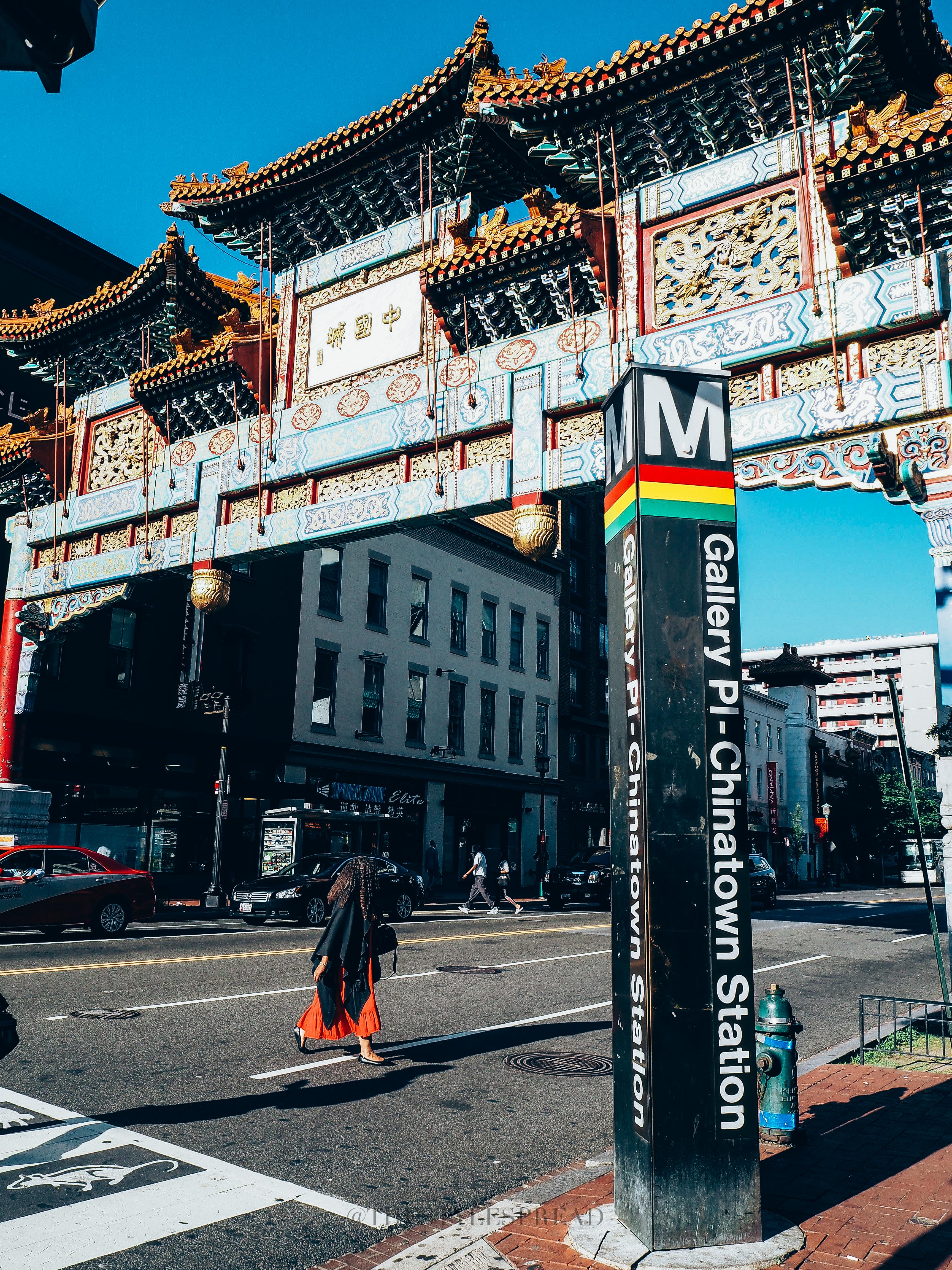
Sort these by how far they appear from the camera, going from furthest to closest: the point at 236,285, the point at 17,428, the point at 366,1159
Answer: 1. the point at 17,428
2. the point at 236,285
3. the point at 366,1159

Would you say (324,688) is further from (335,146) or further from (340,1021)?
Answer: (340,1021)

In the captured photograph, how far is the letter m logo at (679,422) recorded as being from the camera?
475 centimetres

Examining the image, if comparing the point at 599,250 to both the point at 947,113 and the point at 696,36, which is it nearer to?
the point at 696,36

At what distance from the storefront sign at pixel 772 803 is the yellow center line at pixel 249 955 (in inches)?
1673

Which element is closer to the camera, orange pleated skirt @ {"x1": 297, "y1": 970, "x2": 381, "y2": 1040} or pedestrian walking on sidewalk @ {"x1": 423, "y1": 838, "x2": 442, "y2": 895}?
orange pleated skirt @ {"x1": 297, "y1": 970, "x2": 381, "y2": 1040}

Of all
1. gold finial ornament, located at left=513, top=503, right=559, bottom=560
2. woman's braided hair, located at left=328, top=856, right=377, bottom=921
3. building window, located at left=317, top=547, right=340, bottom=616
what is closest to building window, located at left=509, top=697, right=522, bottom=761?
building window, located at left=317, top=547, right=340, bottom=616

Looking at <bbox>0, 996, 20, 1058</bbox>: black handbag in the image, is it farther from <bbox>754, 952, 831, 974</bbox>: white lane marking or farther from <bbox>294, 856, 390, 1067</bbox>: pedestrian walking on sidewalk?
<bbox>754, 952, 831, 974</bbox>: white lane marking

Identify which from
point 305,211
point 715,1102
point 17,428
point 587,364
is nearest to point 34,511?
point 17,428

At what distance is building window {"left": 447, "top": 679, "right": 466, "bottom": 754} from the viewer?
3791 centimetres

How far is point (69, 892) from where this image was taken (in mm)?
16203

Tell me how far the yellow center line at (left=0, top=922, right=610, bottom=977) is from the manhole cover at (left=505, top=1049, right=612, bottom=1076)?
646cm

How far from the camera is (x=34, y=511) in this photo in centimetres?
2086

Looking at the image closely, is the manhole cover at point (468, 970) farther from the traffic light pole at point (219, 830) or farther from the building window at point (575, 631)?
the building window at point (575, 631)

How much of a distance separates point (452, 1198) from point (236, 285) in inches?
655
